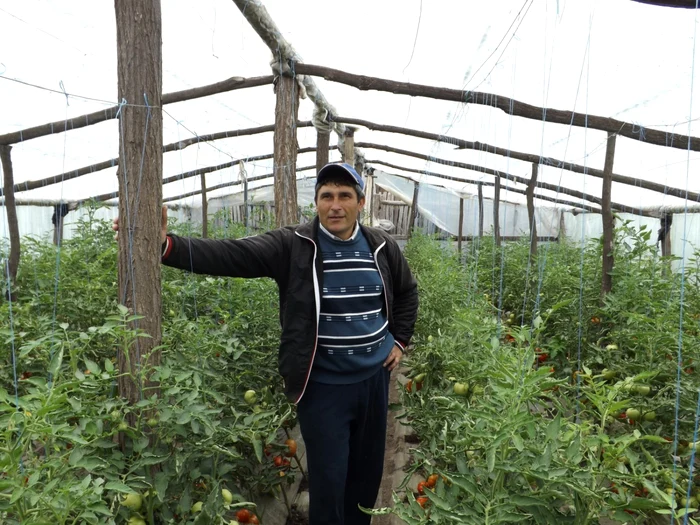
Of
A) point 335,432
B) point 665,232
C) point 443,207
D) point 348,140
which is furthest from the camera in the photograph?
point 443,207

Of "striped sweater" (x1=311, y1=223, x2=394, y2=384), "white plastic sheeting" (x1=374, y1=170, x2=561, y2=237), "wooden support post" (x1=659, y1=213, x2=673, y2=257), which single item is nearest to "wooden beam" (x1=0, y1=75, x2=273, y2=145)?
"striped sweater" (x1=311, y1=223, x2=394, y2=384)

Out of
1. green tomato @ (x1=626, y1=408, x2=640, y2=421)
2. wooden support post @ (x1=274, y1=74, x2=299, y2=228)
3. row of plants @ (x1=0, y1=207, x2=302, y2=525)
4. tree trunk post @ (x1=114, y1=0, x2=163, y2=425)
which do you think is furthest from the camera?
Result: wooden support post @ (x1=274, y1=74, x2=299, y2=228)

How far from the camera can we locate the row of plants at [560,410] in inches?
45.7

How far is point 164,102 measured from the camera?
4113 mm

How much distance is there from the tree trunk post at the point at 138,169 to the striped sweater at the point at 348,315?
642mm

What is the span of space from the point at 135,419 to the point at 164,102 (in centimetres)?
322

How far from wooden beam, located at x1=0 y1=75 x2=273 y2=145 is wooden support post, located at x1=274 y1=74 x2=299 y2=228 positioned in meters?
0.19

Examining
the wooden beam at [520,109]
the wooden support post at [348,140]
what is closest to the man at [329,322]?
the wooden beam at [520,109]

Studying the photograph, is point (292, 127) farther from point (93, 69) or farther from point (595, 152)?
point (595, 152)

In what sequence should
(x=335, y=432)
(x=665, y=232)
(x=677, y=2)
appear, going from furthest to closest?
(x=665, y=232) → (x=335, y=432) → (x=677, y=2)

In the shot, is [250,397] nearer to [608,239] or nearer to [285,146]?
[285,146]

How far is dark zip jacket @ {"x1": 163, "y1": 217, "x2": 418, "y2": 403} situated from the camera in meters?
1.79

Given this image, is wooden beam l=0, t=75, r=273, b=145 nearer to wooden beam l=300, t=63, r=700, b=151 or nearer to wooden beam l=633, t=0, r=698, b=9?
wooden beam l=300, t=63, r=700, b=151

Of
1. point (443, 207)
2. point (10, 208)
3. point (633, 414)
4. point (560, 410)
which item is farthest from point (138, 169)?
point (443, 207)
